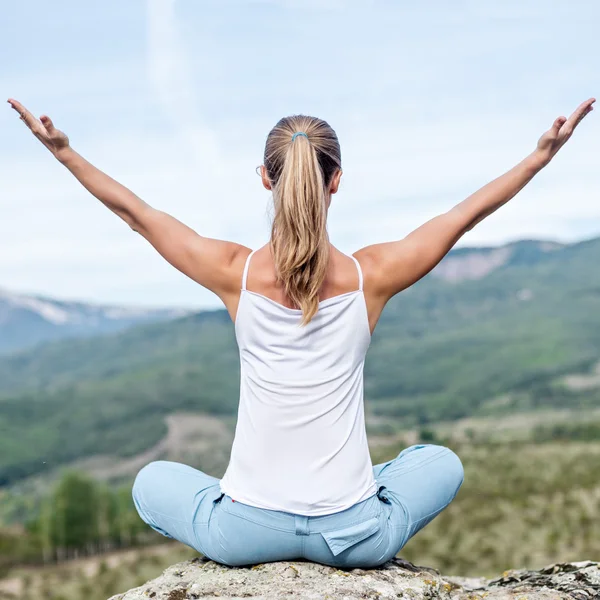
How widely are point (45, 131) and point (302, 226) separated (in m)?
1.56

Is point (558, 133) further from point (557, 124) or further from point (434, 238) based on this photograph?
point (434, 238)

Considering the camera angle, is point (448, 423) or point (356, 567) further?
point (448, 423)

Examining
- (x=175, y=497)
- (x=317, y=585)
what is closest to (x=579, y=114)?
(x=317, y=585)

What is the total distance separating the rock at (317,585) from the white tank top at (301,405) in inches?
15.7

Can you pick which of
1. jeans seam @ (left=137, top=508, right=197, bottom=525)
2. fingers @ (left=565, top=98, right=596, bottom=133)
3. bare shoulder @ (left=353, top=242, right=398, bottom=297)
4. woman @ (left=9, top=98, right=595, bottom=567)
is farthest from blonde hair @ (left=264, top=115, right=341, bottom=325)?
fingers @ (left=565, top=98, right=596, bottom=133)

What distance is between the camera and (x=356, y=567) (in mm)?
3742

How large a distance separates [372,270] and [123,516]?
153 ft

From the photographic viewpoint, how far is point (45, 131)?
393cm

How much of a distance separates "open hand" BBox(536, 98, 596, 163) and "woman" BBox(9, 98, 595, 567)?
18.8 inches

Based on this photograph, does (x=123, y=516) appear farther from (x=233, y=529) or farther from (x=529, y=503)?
(x=233, y=529)

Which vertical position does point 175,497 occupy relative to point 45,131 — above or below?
below

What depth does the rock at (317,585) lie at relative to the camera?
3.52 meters

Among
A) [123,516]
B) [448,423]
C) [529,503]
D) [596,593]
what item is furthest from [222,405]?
[596,593]

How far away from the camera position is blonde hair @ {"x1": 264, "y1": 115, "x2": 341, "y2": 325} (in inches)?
129
